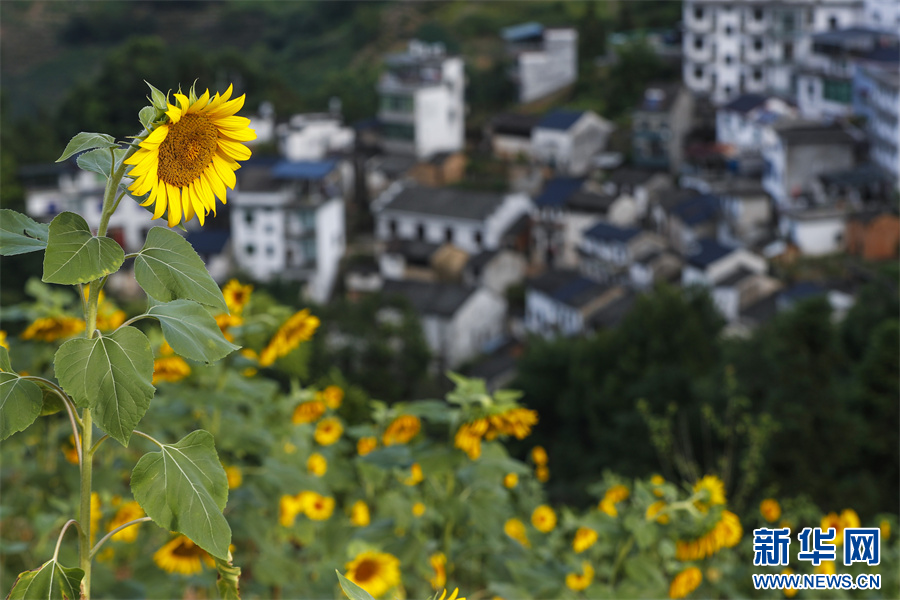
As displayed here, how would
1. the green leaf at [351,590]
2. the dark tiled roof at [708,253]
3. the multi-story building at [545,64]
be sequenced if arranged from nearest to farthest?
the green leaf at [351,590] < the dark tiled roof at [708,253] < the multi-story building at [545,64]

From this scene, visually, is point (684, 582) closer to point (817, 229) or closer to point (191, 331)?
point (191, 331)

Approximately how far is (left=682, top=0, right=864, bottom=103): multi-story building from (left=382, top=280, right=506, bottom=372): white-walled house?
784cm

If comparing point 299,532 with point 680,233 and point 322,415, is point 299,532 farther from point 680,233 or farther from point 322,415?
point 680,233

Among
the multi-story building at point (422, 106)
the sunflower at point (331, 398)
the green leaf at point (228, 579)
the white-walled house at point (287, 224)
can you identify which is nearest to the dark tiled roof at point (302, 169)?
the white-walled house at point (287, 224)

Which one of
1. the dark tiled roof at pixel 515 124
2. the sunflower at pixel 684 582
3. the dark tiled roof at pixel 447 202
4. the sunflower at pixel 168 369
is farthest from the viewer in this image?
the dark tiled roof at pixel 515 124

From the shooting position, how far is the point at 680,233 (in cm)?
1605

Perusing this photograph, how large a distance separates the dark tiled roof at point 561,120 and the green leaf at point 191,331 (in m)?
18.8

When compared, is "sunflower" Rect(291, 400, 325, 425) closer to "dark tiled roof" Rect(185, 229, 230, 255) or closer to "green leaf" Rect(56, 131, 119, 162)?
"green leaf" Rect(56, 131, 119, 162)

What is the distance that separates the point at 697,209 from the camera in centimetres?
1599

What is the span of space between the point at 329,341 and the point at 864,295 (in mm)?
6814

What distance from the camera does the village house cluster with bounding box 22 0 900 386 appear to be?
15.1m

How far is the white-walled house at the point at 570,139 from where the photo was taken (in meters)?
19.4

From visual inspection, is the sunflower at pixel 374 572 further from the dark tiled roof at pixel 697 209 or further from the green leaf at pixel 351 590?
the dark tiled roof at pixel 697 209

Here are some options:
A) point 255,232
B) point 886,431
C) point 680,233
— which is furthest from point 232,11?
point 886,431
